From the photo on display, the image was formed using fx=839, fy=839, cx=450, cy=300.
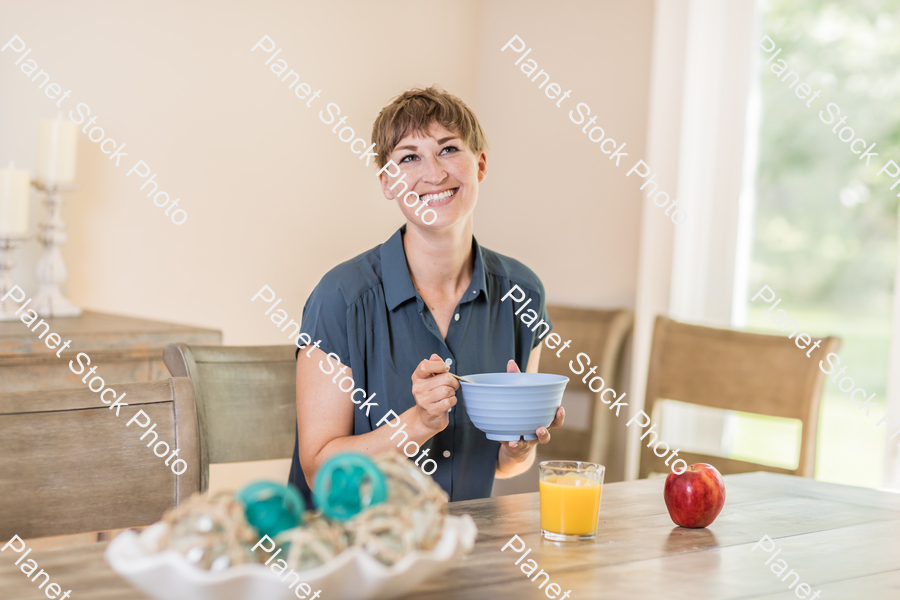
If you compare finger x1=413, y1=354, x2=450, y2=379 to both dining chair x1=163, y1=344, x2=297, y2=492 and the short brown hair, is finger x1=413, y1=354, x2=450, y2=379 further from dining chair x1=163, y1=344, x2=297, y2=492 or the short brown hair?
the short brown hair

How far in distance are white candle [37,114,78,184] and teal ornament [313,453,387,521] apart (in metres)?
1.60

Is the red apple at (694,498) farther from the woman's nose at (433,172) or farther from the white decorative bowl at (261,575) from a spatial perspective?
the woman's nose at (433,172)

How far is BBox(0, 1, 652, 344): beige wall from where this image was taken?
2.26m

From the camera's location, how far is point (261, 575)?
625mm

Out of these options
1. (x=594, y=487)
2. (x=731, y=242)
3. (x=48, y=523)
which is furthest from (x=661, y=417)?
(x=48, y=523)

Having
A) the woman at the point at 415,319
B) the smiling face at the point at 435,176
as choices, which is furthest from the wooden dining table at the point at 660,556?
the smiling face at the point at 435,176

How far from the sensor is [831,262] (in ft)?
7.70

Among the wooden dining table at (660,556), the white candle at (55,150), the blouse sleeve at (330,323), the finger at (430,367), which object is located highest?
the white candle at (55,150)

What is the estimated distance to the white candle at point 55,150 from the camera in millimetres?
1977

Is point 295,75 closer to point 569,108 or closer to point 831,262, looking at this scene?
point 569,108

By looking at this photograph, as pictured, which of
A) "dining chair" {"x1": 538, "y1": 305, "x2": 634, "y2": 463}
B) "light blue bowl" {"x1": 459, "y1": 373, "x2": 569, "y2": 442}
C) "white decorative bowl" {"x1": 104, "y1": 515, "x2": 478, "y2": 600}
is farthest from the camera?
"dining chair" {"x1": 538, "y1": 305, "x2": 634, "y2": 463}

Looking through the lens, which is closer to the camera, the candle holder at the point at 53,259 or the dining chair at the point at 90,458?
the dining chair at the point at 90,458

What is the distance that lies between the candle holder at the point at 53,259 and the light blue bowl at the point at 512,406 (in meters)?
1.27

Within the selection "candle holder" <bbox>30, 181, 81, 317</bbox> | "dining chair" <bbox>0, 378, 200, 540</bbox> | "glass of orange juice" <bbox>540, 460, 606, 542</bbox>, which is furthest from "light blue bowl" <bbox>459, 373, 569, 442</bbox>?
"candle holder" <bbox>30, 181, 81, 317</bbox>
